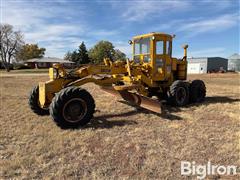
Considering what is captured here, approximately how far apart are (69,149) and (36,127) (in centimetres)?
190

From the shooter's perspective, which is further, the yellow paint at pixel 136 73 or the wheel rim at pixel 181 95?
the wheel rim at pixel 181 95

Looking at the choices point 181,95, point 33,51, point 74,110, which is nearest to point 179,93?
point 181,95

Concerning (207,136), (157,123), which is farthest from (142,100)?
(207,136)

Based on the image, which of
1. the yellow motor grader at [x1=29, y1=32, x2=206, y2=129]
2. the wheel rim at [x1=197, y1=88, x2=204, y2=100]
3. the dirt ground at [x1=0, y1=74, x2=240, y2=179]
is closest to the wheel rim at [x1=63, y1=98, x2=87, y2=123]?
the yellow motor grader at [x1=29, y1=32, x2=206, y2=129]

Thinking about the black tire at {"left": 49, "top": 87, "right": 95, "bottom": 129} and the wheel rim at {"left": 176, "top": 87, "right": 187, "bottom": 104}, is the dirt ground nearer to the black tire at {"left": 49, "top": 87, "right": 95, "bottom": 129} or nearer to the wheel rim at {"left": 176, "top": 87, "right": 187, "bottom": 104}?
the black tire at {"left": 49, "top": 87, "right": 95, "bottom": 129}

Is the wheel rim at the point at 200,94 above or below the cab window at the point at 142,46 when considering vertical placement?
below

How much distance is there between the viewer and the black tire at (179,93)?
892 cm

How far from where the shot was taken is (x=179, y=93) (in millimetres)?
9172

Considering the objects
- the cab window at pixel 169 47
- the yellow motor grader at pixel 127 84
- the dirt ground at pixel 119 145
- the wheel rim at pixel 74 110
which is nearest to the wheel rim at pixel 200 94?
the yellow motor grader at pixel 127 84

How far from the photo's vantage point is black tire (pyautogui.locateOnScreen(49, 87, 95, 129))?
6.17 metres

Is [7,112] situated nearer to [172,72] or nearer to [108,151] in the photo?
[108,151]

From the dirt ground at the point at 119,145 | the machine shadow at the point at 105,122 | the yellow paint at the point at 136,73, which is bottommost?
the dirt ground at the point at 119,145

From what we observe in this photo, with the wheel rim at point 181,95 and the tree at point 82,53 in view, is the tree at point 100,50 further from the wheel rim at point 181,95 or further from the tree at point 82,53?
the wheel rim at point 181,95

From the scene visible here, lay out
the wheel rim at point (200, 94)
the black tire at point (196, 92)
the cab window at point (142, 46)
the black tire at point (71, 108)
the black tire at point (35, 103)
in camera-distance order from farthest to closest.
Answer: the wheel rim at point (200, 94) → the black tire at point (196, 92) → the cab window at point (142, 46) → the black tire at point (35, 103) → the black tire at point (71, 108)
